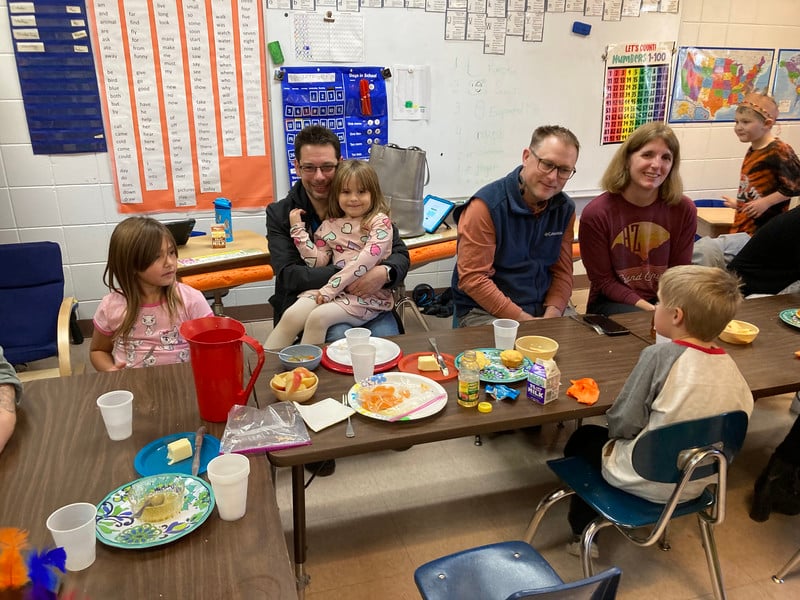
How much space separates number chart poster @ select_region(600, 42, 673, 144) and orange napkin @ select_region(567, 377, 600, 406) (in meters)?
3.29

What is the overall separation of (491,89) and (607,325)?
8.38ft

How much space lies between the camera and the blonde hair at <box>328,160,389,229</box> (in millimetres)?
2357

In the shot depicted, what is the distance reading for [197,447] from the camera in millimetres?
1282

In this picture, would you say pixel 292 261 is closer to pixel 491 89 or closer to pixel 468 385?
pixel 468 385

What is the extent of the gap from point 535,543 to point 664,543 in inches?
17.9

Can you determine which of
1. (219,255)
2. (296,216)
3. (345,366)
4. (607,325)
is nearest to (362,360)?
(345,366)

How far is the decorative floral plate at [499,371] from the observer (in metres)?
1.64

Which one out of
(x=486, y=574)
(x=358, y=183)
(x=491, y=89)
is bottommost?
(x=486, y=574)

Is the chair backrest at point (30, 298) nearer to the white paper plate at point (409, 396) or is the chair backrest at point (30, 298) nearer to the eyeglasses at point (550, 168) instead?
the white paper plate at point (409, 396)

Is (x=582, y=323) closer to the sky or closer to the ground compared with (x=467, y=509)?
closer to the sky

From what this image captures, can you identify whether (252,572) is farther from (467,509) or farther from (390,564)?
(467,509)

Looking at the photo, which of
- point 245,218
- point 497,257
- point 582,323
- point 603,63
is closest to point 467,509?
point 582,323

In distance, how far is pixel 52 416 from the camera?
1437mm

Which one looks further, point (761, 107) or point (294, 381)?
point (761, 107)
